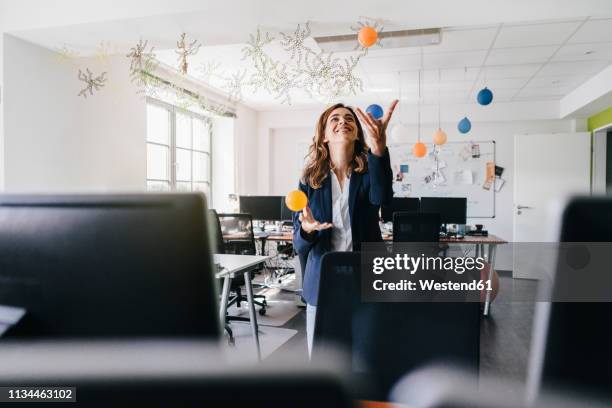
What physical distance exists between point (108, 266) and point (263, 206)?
5099 millimetres

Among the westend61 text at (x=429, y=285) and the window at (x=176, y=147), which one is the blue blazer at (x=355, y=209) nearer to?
the westend61 text at (x=429, y=285)

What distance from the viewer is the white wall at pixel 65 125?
127 inches

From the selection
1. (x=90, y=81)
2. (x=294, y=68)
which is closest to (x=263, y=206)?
(x=294, y=68)

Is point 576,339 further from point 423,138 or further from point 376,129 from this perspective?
point 423,138

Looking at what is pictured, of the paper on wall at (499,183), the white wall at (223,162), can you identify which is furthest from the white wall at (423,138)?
the white wall at (223,162)

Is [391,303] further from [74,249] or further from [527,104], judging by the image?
[527,104]

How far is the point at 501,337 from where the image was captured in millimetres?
3605

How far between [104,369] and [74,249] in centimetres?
12

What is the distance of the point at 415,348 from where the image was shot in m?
1.24

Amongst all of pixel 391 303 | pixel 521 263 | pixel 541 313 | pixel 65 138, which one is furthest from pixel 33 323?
pixel 521 263

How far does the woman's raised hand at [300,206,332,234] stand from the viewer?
1444 mm

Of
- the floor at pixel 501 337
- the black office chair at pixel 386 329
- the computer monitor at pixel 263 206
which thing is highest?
the computer monitor at pixel 263 206

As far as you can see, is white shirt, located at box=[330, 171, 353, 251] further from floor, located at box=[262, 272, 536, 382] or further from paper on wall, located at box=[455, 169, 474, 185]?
paper on wall, located at box=[455, 169, 474, 185]

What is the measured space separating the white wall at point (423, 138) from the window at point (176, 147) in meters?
1.38
